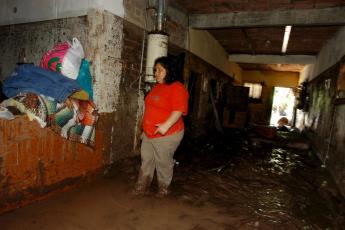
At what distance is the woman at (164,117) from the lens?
10.1 feet

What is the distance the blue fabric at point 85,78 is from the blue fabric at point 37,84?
38cm

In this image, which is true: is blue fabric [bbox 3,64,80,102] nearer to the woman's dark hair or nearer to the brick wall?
the brick wall

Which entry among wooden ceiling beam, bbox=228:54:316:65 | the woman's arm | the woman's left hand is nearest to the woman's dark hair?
the woman's arm

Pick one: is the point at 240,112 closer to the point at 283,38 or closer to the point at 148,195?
the point at 283,38

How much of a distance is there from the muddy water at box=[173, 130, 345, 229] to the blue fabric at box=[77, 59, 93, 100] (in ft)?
6.64

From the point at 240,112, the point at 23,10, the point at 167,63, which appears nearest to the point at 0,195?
the point at 167,63

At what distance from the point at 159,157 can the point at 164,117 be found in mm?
568

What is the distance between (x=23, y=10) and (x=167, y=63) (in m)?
3.38

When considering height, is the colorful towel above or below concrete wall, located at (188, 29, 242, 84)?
below

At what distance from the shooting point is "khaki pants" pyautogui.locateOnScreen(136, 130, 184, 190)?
129 inches

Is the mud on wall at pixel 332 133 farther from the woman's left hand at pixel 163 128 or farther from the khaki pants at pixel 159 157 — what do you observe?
the woman's left hand at pixel 163 128

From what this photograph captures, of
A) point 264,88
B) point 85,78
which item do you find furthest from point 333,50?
point 264,88

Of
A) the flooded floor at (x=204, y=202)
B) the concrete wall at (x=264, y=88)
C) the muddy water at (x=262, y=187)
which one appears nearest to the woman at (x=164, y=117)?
the flooded floor at (x=204, y=202)

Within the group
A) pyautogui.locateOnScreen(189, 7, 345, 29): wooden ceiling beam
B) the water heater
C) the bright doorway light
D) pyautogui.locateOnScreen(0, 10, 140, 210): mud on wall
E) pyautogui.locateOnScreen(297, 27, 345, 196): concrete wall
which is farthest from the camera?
the bright doorway light
